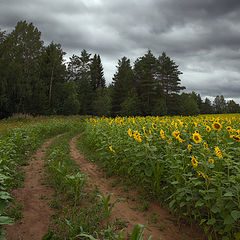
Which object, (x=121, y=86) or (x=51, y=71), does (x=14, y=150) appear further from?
(x=121, y=86)

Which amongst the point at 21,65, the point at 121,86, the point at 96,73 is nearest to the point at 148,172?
the point at 21,65

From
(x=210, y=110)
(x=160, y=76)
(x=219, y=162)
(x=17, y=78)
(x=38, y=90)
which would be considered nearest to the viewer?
(x=219, y=162)

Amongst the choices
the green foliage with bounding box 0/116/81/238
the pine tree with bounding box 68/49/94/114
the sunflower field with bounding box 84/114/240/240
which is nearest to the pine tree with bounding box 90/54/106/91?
the pine tree with bounding box 68/49/94/114

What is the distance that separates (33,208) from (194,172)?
9.83 ft

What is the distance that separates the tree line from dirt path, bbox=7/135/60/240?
2166 cm

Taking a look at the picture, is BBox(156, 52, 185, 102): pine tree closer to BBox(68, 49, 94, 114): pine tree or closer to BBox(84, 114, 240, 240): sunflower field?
BBox(68, 49, 94, 114): pine tree

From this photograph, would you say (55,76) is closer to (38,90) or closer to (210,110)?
(38,90)

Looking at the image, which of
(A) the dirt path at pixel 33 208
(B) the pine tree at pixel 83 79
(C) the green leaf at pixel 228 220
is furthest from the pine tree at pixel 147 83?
(C) the green leaf at pixel 228 220

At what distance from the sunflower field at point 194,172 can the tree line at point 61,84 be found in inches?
928

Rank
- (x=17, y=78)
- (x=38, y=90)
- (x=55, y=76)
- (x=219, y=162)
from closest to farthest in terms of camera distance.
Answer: (x=219, y=162) < (x=17, y=78) < (x=38, y=90) < (x=55, y=76)

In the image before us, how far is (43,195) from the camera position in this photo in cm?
376

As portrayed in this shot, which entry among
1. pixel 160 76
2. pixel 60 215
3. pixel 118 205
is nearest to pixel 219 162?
pixel 118 205

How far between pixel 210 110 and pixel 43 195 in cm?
7536

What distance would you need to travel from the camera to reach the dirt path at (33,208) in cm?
258
